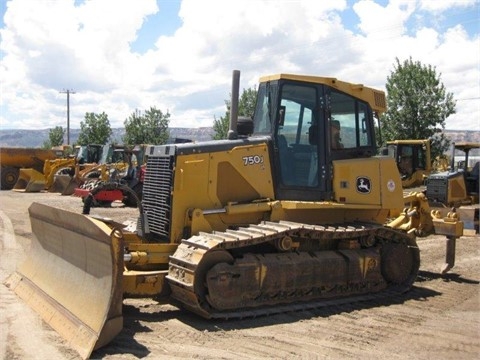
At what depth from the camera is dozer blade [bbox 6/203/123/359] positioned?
216 inches

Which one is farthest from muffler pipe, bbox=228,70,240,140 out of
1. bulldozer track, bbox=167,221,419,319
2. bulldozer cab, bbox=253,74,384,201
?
bulldozer track, bbox=167,221,419,319

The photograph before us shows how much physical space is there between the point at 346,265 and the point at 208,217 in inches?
77.4

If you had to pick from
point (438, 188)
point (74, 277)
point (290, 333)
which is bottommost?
point (290, 333)

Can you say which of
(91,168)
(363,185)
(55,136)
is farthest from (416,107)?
(55,136)

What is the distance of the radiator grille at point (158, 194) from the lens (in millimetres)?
7148

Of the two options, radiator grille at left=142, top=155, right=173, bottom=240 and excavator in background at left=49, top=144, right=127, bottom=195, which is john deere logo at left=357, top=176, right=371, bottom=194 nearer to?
radiator grille at left=142, top=155, right=173, bottom=240

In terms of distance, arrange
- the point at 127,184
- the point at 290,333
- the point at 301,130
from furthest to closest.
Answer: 1. the point at 127,184
2. the point at 301,130
3. the point at 290,333

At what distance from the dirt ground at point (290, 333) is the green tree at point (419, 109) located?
24335mm

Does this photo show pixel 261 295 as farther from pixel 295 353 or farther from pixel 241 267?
pixel 295 353

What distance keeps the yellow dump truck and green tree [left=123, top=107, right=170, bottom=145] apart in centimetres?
2126

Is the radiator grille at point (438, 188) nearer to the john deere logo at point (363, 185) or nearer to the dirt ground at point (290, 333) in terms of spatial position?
the dirt ground at point (290, 333)

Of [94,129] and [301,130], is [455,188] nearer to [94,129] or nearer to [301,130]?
[301,130]

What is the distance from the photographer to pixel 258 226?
701 cm

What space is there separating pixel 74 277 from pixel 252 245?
2.18 metres
